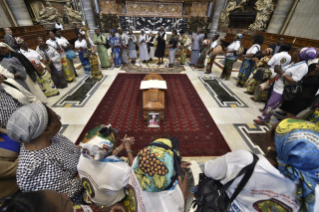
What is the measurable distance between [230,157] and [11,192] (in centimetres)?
189

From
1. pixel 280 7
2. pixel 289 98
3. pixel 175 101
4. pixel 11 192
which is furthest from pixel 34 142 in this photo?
pixel 280 7

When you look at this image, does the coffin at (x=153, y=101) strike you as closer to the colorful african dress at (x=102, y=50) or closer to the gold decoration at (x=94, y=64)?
the gold decoration at (x=94, y=64)

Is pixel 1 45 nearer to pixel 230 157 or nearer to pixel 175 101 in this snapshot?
pixel 175 101

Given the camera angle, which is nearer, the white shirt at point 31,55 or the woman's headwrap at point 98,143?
the woman's headwrap at point 98,143

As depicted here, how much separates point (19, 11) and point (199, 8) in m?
11.3

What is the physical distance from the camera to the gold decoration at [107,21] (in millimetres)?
9680

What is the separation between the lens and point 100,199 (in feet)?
3.60

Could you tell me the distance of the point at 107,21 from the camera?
9859mm

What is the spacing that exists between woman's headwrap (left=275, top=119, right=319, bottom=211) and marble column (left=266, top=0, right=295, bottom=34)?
8.51 metres

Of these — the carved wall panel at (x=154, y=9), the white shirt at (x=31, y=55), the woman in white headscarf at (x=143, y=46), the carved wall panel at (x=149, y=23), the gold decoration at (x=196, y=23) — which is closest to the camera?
the white shirt at (x=31, y=55)

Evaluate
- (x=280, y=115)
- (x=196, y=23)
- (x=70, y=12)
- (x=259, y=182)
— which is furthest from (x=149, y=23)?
(x=259, y=182)

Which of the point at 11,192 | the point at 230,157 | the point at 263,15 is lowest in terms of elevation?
the point at 11,192

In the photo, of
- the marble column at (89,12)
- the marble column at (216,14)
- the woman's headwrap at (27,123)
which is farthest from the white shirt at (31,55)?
the marble column at (216,14)

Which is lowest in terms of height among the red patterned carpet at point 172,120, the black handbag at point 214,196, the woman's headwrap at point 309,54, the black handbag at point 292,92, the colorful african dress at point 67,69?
the red patterned carpet at point 172,120
